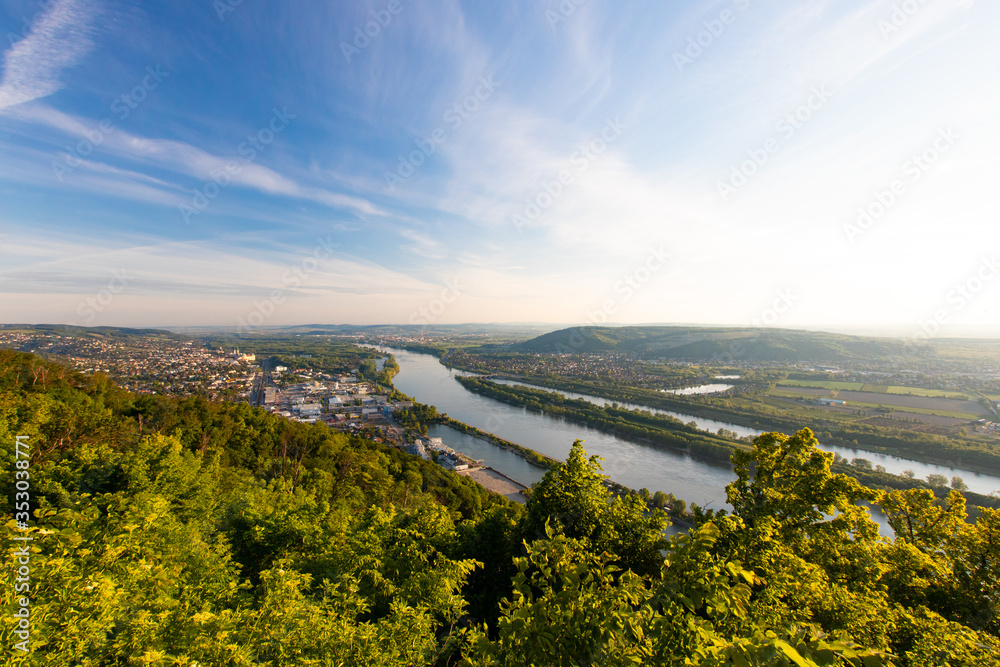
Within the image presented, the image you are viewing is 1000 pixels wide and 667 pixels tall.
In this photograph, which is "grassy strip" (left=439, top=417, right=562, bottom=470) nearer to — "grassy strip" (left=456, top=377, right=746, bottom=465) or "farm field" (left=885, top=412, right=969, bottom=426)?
"grassy strip" (left=456, top=377, right=746, bottom=465)

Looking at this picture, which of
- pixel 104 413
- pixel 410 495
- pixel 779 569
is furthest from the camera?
pixel 410 495

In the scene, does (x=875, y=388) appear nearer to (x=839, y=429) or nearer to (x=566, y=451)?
(x=839, y=429)

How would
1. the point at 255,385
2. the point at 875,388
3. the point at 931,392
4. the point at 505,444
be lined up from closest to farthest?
the point at 505,444, the point at 931,392, the point at 875,388, the point at 255,385

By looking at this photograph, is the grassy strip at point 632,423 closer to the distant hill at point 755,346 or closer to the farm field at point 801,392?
the farm field at point 801,392

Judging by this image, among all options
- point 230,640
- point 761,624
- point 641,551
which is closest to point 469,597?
point 641,551

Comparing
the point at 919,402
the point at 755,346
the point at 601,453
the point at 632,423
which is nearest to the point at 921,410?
the point at 919,402

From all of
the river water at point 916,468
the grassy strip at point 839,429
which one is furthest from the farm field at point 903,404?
the river water at point 916,468

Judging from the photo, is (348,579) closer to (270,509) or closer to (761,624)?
(761,624)
